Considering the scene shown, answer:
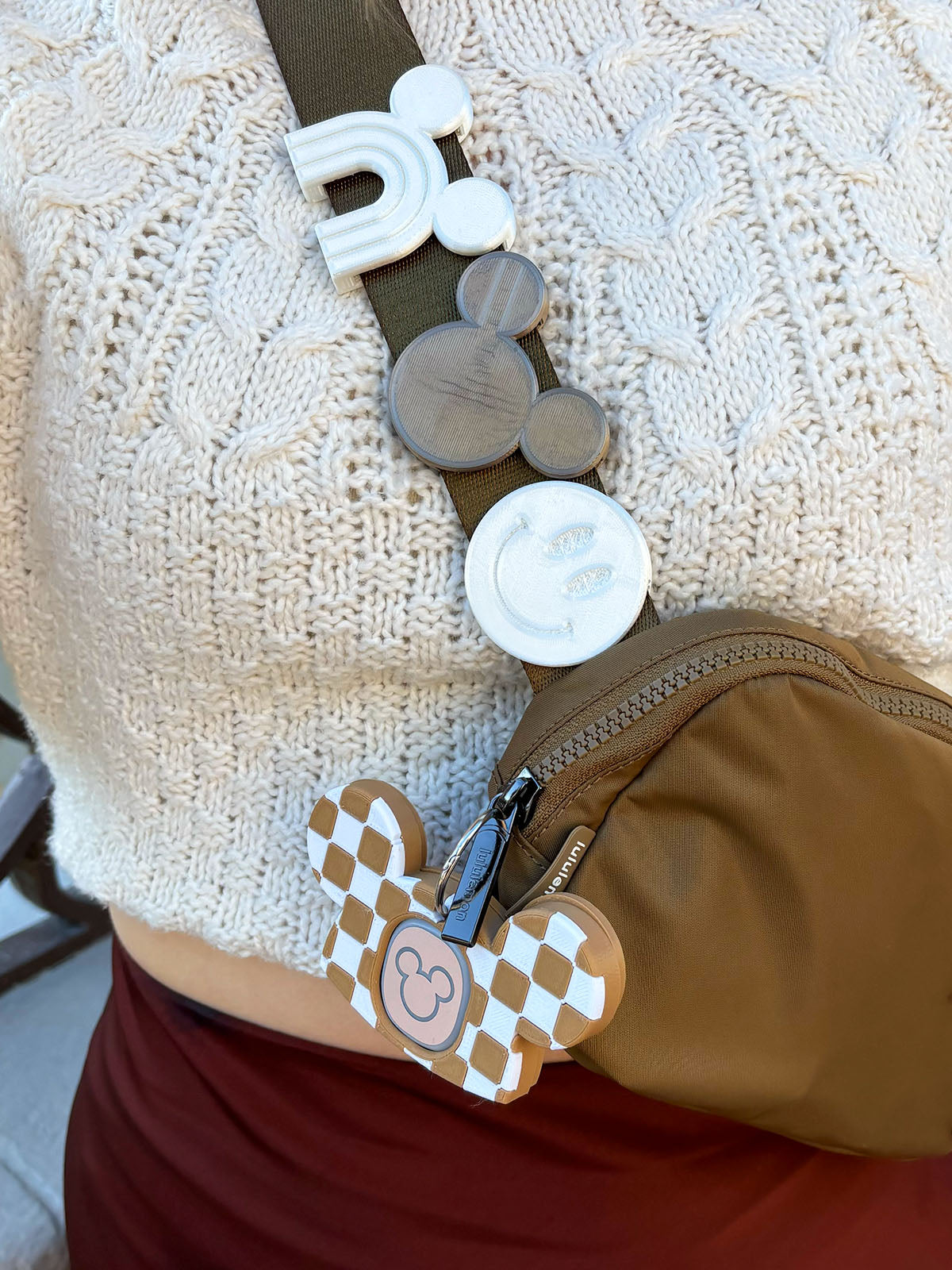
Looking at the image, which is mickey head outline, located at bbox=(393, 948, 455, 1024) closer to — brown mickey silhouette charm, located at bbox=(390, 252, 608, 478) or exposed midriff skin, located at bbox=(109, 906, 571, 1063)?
exposed midriff skin, located at bbox=(109, 906, 571, 1063)

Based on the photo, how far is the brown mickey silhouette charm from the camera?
1.66ft

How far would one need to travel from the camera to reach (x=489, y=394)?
20.1 inches

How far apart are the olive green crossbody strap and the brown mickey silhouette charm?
0.01 metres

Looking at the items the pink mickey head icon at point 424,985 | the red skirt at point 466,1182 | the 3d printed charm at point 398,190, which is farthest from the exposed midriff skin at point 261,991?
the 3d printed charm at point 398,190

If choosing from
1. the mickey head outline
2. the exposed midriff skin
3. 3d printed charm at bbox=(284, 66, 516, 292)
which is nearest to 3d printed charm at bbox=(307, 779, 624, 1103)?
the mickey head outline

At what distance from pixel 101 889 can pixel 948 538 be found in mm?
601

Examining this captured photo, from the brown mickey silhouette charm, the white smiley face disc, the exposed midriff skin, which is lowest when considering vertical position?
the exposed midriff skin

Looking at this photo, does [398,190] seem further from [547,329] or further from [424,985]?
[424,985]

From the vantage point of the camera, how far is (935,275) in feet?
1.76

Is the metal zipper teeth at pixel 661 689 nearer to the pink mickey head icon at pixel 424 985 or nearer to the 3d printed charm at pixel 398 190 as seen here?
the pink mickey head icon at pixel 424 985

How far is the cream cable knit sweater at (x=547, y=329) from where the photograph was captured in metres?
0.51

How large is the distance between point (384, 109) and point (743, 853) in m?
0.46

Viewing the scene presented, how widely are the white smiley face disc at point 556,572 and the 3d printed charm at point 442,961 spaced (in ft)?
0.39

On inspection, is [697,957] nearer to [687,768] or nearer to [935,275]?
[687,768]
